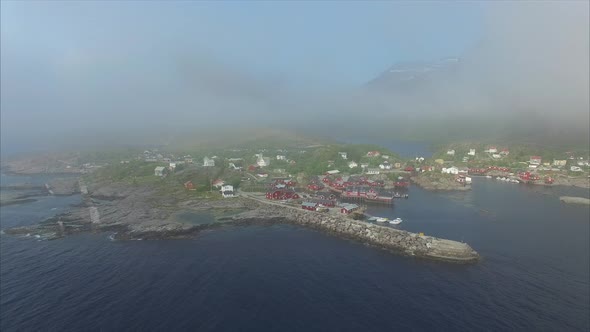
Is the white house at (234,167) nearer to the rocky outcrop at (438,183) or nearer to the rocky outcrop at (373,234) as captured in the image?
the rocky outcrop at (373,234)

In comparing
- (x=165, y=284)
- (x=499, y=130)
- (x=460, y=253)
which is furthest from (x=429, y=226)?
(x=499, y=130)

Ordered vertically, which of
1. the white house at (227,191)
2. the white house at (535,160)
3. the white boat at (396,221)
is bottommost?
the white boat at (396,221)

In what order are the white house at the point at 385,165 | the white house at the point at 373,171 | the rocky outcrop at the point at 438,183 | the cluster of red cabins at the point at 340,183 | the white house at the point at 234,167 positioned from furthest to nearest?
the white house at the point at 385,165 < the white house at the point at 234,167 < the white house at the point at 373,171 < the rocky outcrop at the point at 438,183 < the cluster of red cabins at the point at 340,183

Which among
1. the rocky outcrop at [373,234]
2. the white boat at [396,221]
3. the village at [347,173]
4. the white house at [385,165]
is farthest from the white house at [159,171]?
the white house at [385,165]

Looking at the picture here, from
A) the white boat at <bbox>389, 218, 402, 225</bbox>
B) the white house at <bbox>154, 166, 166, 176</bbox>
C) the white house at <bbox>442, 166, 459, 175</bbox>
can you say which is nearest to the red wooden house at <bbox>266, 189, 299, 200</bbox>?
the white boat at <bbox>389, 218, 402, 225</bbox>

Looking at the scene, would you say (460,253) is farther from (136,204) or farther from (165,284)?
(136,204)

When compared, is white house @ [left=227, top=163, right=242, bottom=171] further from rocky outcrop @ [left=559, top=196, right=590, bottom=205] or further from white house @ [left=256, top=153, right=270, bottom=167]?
rocky outcrop @ [left=559, top=196, right=590, bottom=205]

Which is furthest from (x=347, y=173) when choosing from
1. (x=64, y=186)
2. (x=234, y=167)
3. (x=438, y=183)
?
(x=64, y=186)

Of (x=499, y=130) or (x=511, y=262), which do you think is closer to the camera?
(x=511, y=262)
